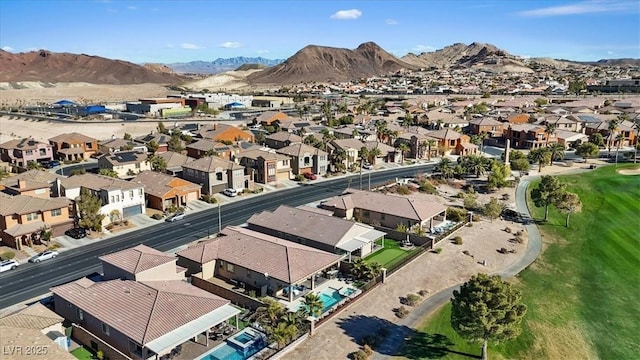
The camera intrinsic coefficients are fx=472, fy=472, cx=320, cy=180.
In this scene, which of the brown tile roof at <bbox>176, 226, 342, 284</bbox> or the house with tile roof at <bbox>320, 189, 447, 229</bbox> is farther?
the house with tile roof at <bbox>320, 189, 447, 229</bbox>

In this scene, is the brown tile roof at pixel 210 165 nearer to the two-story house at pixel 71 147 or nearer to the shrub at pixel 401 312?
the two-story house at pixel 71 147

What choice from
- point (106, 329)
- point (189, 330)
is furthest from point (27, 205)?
point (189, 330)

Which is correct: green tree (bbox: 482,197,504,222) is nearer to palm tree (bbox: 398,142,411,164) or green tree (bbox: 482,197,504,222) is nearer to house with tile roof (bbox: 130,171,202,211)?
palm tree (bbox: 398,142,411,164)

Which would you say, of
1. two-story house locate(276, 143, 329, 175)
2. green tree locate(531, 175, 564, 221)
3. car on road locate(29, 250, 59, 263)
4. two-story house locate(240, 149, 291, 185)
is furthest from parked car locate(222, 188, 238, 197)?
green tree locate(531, 175, 564, 221)

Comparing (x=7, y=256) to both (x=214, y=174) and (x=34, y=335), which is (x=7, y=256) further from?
(x=214, y=174)

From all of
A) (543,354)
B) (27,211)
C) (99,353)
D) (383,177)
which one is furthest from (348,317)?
(383,177)

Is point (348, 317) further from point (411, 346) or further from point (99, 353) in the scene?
point (99, 353)
